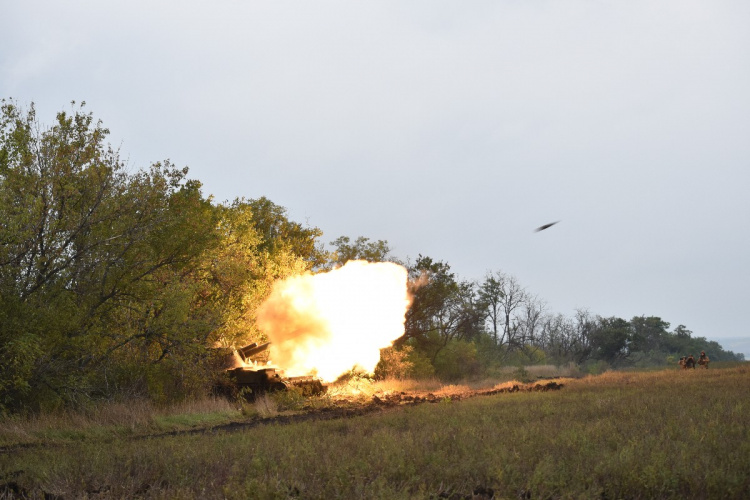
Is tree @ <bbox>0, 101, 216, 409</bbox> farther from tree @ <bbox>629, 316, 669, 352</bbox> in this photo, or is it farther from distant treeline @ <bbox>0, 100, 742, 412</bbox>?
tree @ <bbox>629, 316, 669, 352</bbox>

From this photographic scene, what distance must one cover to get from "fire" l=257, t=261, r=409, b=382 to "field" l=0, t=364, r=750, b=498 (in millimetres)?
12311

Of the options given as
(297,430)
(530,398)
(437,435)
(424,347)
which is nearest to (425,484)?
(437,435)

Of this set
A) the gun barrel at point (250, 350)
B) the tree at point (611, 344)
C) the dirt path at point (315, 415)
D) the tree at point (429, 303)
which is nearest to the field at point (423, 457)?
the dirt path at point (315, 415)

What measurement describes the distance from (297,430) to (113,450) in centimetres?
396

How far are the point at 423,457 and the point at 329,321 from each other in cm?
1885

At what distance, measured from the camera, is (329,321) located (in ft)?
92.6

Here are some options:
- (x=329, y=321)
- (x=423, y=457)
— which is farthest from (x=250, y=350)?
(x=423, y=457)

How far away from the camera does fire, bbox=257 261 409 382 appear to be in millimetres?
28391

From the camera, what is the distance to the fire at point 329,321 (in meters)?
28.4

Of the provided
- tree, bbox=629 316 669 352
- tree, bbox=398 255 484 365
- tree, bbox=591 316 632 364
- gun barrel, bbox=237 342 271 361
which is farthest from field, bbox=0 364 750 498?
tree, bbox=629 316 669 352

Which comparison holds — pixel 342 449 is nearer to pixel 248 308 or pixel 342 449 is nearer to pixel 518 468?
pixel 518 468

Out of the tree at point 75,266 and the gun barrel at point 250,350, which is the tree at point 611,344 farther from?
the tree at point 75,266

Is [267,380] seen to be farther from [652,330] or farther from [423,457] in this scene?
[652,330]

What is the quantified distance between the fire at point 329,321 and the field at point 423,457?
12311mm
